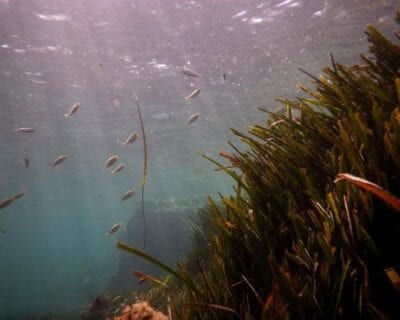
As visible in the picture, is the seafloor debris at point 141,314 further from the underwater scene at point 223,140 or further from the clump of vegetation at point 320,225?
the clump of vegetation at point 320,225

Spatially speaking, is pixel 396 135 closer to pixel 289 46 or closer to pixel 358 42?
pixel 289 46

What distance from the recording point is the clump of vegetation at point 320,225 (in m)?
1.43

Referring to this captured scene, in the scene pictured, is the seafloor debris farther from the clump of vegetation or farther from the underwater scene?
the clump of vegetation

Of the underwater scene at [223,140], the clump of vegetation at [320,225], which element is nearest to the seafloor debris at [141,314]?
the underwater scene at [223,140]

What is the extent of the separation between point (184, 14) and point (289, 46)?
6.96 m

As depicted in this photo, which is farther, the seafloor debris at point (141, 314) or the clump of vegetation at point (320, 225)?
the seafloor debris at point (141, 314)

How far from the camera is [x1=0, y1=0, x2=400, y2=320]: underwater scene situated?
157cm

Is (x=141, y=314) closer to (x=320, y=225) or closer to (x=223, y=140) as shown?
(x=320, y=225)

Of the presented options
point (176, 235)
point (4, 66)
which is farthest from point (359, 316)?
point (176, 235)

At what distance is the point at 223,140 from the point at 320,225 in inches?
1374

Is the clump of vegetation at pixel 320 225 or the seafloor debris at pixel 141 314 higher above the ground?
the clump of vegetation at pixel 320 225

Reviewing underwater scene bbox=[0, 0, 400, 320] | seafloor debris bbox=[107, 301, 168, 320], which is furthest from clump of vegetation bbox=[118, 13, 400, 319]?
seafloor debris bbox=[107, 301, 168, 320]

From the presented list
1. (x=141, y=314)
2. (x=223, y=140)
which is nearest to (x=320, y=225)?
(x=141, y=314)

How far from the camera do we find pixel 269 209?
215cm
